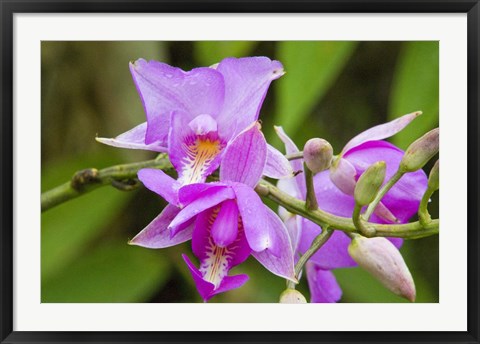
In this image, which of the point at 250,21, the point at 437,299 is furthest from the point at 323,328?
the point at 250,21

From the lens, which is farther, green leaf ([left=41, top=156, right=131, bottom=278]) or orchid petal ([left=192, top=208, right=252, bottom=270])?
green leaf ([left=41, top=156, right=131, bottom=278])

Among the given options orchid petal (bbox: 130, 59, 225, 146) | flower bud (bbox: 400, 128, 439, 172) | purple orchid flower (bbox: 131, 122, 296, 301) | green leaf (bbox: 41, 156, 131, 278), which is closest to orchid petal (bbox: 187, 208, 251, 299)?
purple orchid flower (bbox: 131, 122, 296, 301)

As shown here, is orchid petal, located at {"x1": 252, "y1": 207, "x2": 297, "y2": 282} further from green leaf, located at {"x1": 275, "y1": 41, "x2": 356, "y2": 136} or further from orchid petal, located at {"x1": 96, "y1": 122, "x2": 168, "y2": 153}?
green leaf, located at {"x1": 275, "y1": 41, "x2": 356, "y2": 136}

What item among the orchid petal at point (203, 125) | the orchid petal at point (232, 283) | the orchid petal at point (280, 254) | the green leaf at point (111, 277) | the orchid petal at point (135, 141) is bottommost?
the green leaf at point (111, 277)

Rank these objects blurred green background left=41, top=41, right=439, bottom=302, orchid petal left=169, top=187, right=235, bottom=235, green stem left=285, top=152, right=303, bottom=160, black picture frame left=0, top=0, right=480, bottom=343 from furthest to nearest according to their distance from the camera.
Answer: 1. blurred green background left=41, top=41, right=439, bottom=302
2. black picture frame left=0, top=0, right=480, bottom=343
3. green stem left=285, top=152, right=303, bottom=160
4. orchid petal left=169, top=187, right=235, bottom=235

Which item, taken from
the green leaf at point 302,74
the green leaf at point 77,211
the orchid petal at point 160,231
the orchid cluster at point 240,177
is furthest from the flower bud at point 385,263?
the green leaf at point 77,211

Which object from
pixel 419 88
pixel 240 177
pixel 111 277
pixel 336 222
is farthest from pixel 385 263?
pixel 111 277

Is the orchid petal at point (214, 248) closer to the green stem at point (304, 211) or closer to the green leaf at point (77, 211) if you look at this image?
the green stem at point (304, 211)

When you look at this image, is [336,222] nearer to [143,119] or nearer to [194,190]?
[194,190]

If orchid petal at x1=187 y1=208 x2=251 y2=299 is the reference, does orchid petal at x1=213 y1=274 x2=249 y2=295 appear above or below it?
below
